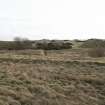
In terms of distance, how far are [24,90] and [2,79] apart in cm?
288

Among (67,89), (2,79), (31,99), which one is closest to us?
(31,99)

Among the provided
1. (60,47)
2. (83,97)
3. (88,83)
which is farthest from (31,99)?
(60,47)

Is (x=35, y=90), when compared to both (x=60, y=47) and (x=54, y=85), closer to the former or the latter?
(x=54, y=85)

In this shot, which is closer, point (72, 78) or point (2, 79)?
point (2, 79)

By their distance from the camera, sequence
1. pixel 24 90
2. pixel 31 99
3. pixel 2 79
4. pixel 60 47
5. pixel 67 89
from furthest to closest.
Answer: pixel 60 47, pixel 2 79, pixel 67 89, pixel 24 90, pixel 31 99

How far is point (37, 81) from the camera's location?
14.9 meters

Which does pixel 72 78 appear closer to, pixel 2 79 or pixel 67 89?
pixel 67 89

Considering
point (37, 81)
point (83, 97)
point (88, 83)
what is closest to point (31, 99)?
point (83, 97)

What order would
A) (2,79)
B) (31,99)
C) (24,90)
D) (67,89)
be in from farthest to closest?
(2,79)
(67,89)
(24,90)
(31,99)

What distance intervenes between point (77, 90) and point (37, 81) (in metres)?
2.45

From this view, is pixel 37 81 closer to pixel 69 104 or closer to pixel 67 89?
pixel 67 89

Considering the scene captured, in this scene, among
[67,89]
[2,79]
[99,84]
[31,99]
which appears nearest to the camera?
[31,99]

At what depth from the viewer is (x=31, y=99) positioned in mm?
11211

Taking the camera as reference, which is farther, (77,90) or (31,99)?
(77,90)
